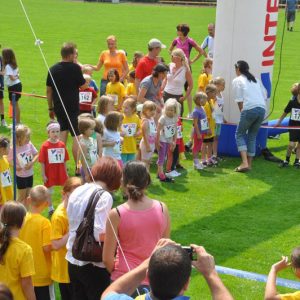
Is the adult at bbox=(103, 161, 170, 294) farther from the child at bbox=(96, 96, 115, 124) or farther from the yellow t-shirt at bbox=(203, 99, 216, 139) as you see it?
the yellow t-shirt at bbox=(203, 99, 216, 139)

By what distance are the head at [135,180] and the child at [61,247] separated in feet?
3.03

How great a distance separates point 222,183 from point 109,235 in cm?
562

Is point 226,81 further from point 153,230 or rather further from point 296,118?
point 153,230

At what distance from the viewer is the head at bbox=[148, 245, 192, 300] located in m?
2.97

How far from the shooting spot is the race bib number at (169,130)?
9.49 metres

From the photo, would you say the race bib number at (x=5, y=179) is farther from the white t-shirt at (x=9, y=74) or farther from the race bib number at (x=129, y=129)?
the white t-shirt at (x=9, y=74)

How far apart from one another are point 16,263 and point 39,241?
0.66m

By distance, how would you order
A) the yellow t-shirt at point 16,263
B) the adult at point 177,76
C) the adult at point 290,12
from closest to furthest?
1. the yellow t-shirt at point 16,263
2. the adult at point 177,76
3. the adult at point 290,12

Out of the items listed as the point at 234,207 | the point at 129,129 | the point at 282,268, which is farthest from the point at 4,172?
the point at 282,268

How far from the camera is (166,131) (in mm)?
9500

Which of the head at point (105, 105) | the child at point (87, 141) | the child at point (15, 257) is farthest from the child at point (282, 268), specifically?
the head at point (105, 105)

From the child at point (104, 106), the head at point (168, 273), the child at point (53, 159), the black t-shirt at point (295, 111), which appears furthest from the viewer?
the black t-shirt at point (295, 111)

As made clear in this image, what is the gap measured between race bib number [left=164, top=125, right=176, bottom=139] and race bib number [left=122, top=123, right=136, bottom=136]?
19.0 inches

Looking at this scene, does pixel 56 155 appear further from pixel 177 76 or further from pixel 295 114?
pixel 295 114
